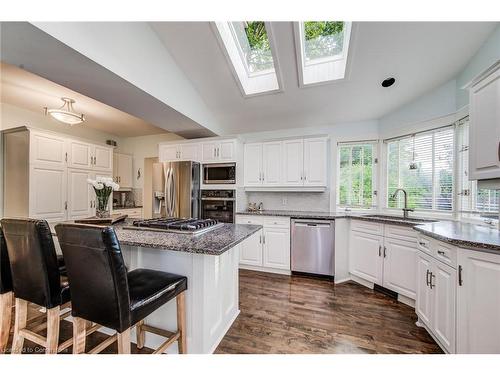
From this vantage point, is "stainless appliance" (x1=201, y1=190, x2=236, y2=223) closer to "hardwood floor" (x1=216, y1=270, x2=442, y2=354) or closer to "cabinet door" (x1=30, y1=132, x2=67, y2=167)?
"hardwood floor" (x1=216, y1=270, x2=442, y2=354)

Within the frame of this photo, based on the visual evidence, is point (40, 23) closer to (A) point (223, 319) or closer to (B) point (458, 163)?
(A) point (223, 319)

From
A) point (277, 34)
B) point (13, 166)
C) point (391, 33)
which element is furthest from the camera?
point (13, 166)

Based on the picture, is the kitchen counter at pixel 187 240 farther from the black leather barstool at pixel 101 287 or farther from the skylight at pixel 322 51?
the skylight at pixel 322 51

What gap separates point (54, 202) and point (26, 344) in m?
2.33

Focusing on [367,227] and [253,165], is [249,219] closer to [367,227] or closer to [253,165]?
[253,165]

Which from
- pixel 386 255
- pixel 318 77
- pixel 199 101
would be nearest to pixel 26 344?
pixel 199 101

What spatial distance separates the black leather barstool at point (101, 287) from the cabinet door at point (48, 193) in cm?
286

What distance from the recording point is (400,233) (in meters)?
2.42

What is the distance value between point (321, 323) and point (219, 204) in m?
2.24

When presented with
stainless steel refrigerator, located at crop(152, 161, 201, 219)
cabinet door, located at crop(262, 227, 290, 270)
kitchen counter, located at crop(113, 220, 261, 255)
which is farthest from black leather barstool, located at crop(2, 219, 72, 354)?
cabinet door, located at crop(262, 227, 290, 270)

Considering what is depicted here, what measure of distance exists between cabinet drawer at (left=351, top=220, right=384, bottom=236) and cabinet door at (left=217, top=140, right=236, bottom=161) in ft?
6.93

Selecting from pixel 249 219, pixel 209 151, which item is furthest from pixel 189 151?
pixel 249 219

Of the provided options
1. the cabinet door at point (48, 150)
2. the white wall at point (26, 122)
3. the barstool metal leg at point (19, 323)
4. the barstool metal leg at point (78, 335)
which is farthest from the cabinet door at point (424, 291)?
the white wall at point (26, 122)

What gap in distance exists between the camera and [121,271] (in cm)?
107
